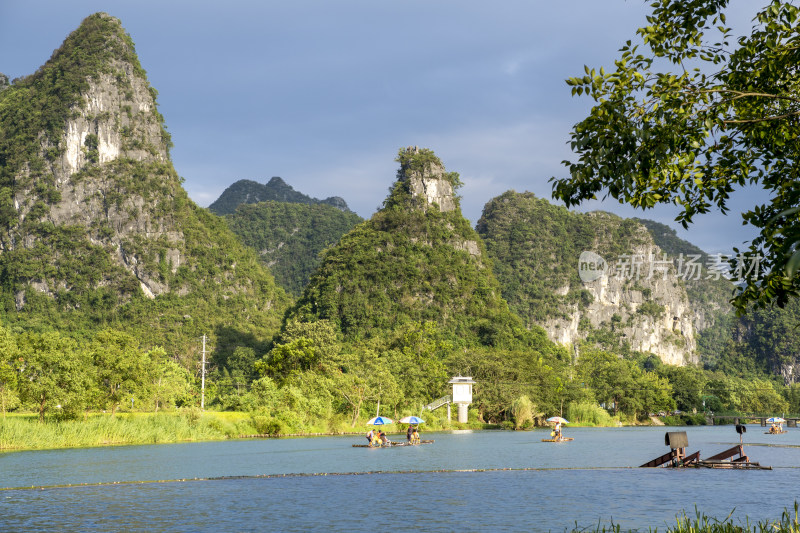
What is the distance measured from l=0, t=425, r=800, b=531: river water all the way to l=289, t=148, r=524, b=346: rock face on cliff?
7777 centimetres

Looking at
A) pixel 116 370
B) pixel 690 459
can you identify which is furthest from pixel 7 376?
pixel 690 459

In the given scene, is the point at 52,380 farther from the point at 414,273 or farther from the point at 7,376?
the point at 414,273

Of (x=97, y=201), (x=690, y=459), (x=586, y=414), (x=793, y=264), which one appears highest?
(x=97, y=201)

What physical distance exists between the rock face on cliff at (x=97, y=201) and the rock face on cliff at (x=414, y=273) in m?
29.1

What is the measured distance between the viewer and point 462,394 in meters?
79.6

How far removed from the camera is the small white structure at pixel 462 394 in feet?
260

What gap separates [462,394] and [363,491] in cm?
5544

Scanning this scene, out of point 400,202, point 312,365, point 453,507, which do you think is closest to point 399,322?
point 400,202

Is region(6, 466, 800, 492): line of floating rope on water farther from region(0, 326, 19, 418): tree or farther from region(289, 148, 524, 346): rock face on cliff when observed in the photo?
region(289, 148, 524, 346): rock face on cliff

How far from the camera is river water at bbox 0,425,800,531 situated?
18.5 m

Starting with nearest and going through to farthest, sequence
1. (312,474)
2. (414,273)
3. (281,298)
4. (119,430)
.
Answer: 1. (312,474)
2. (119,430)
3. (414,273)
4. (281,298)

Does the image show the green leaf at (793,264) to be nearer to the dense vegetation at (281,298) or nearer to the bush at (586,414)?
the dense vegetation at (281,298)

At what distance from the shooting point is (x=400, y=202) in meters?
141

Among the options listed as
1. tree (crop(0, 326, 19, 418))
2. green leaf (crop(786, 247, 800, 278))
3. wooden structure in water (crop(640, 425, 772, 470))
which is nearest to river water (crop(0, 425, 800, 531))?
wooden structure in water (crop(640, 425, 772, 470))
